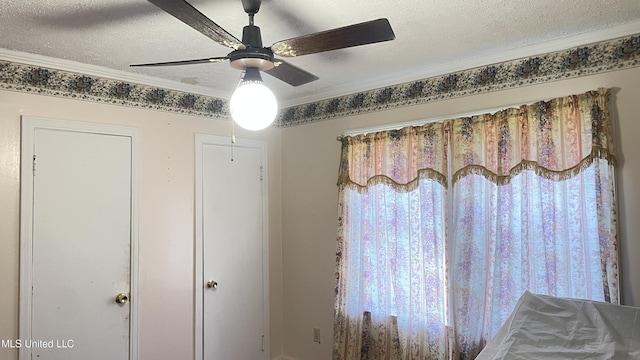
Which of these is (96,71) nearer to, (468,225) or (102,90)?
(102,90)

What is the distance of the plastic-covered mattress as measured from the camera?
4.98 feet

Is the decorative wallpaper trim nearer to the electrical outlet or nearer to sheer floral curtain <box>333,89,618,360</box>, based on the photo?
sheer floral curtain <box>333,89,618,360</box>

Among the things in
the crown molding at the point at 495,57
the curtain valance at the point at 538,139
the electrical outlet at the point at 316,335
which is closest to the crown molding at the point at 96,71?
the crown molding at the point at 495,57

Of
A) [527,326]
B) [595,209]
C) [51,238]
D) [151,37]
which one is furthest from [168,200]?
[595,209]

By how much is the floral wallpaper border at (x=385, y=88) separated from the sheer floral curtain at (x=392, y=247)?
0.97ft

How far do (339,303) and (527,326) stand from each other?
1.50 m

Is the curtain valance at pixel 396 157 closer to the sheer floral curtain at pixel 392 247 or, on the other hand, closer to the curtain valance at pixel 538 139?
the sheer floral curtain at pixel 392 247

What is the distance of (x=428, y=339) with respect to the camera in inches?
101

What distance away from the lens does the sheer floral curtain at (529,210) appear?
6.71ft

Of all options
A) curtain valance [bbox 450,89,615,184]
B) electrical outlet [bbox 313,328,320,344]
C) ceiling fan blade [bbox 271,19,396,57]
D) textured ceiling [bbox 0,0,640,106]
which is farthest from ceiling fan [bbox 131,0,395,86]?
electrical outlet [bbox 313,328,320,344]

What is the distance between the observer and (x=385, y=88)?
2.93 m

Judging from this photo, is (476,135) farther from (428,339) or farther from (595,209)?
(428,339)

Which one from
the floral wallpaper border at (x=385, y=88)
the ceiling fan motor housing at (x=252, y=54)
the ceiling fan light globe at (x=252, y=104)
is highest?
the floral wallpaper border at (x=385, y=88)

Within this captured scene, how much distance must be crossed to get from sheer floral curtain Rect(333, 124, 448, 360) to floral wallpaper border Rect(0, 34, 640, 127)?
295mm
